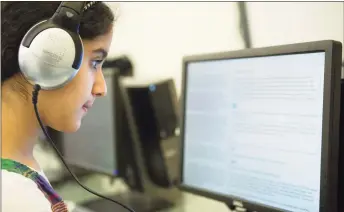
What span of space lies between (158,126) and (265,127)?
52cm

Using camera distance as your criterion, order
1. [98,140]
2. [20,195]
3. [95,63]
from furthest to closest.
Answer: [98,140], [95,63], [20,195]

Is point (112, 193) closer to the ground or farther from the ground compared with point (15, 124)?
closer to the ground

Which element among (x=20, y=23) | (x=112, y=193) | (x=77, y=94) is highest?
(x=20, y=23)

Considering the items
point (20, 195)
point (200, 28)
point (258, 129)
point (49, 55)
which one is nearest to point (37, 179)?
point (20, 195)

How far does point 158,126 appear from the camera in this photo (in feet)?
4.19

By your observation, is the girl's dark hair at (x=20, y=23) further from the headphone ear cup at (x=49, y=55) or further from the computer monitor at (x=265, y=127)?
the computer monitor at (x=265, y=127)

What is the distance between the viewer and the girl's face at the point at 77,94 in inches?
A: 28.0

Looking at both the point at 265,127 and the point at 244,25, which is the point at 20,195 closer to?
the point at 265,127

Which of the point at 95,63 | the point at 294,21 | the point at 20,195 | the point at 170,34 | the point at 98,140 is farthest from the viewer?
the point at 170,34

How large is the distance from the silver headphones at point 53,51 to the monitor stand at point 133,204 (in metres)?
→ 0.58

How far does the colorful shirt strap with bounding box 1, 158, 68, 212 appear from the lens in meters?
0.68

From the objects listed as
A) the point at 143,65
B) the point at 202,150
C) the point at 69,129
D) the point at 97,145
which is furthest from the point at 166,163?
the point at 69,129

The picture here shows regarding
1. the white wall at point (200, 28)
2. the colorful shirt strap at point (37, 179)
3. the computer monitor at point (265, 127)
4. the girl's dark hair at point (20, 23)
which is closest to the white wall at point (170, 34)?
the white wall at point (200, 28)

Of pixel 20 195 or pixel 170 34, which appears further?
pixel 170 34
